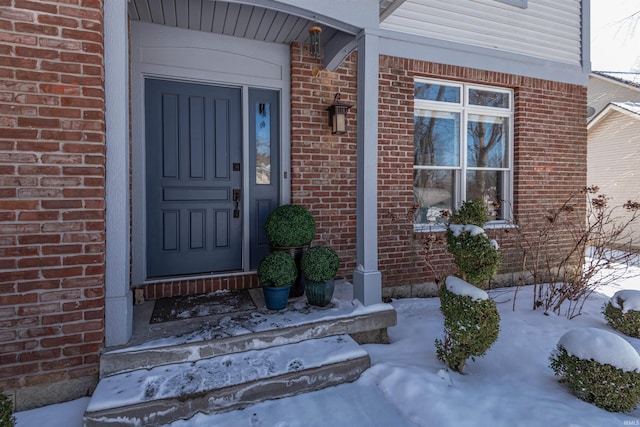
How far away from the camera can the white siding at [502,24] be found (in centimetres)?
440

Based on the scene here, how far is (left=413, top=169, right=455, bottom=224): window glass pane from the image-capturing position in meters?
4.65

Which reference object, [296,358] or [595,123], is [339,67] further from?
[595,123]

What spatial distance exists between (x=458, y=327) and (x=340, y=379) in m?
0.93

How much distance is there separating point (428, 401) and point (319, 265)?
1354mm

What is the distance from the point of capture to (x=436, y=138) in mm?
4711

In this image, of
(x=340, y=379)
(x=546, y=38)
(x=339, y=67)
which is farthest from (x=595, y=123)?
(x=340, y=379)

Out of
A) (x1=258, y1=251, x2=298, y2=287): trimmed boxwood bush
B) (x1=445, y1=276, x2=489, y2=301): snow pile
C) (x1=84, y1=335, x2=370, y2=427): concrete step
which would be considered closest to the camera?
(x1=84, y1=335, x2=370, y2=427): concrete step

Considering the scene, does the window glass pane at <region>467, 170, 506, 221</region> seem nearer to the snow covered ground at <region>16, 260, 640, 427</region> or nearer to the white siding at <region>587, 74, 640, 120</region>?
the snow covered ground at <region>16, 260, 640, 427</region>

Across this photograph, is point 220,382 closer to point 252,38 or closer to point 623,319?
point 252,38

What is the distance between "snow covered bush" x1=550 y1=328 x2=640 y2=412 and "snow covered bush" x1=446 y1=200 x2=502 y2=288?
0.71 meters

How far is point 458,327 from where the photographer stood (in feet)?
7.98

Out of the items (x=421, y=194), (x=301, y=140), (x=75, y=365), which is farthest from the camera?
(x=421, y=194)

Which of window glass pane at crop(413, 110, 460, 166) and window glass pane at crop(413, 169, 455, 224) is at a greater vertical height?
window glass pane at crop(413, 110, 460, 166)

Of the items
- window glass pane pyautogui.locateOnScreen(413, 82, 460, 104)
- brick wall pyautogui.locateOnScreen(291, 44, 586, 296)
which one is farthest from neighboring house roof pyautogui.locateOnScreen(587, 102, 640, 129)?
window glass pane pyautogui.locateOnScreen(413, 82, 460, 104)
